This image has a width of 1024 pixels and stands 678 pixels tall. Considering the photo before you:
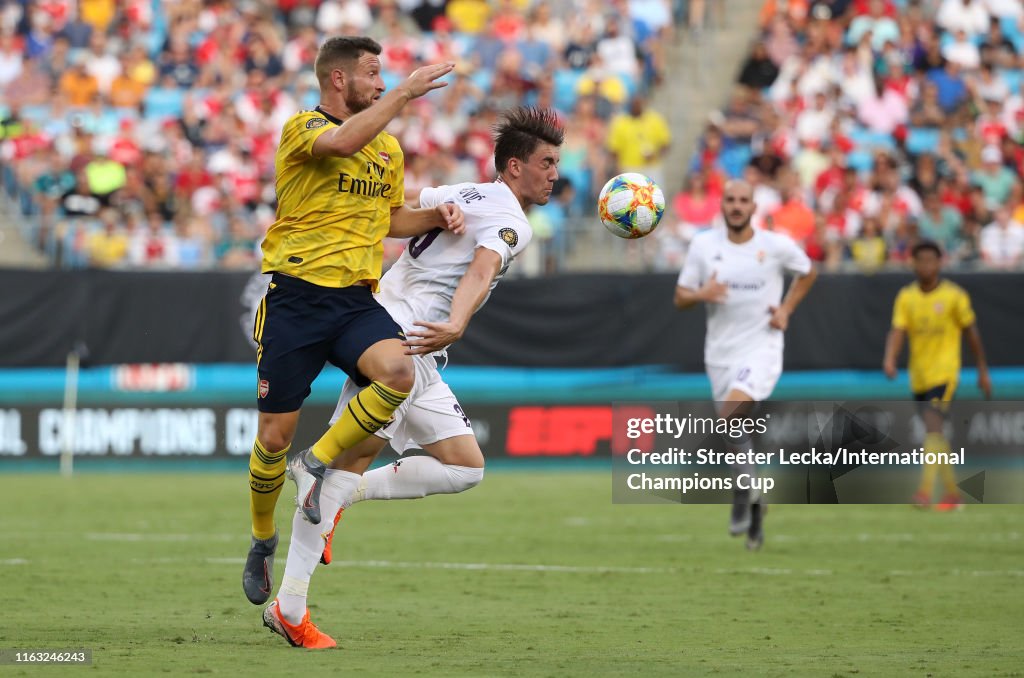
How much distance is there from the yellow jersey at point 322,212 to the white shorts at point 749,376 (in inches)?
213

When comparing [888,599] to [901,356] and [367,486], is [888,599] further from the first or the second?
[901,356]

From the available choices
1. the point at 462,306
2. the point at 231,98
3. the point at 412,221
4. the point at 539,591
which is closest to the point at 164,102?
the point at 231,98

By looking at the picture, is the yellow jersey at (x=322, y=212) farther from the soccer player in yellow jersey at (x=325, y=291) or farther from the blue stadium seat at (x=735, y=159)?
the blue stadium seat at (x=735, y=159)

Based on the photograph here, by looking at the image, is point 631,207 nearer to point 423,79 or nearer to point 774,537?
point 423,79

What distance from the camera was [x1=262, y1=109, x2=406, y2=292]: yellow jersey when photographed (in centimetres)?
756

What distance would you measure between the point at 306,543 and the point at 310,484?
1.22 ft

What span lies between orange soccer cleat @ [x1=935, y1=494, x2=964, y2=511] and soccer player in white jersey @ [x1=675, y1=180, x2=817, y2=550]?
13.5 feet

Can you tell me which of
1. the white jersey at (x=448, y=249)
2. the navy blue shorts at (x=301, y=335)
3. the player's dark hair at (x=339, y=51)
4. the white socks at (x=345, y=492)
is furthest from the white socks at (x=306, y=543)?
the player's dark hair at (x=339, y=51)

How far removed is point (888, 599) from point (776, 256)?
13.5ft

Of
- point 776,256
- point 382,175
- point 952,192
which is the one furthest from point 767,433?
point 382,175

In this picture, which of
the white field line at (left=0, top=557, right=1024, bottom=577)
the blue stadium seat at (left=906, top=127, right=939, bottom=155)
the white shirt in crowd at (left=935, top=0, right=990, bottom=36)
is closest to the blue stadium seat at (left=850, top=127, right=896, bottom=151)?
the blue stadium seat at (left=906, top=127, right=939, bottom=155)

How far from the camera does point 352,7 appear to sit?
2603 centimetres

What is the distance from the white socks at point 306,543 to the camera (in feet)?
24.6

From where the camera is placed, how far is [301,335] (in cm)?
756
